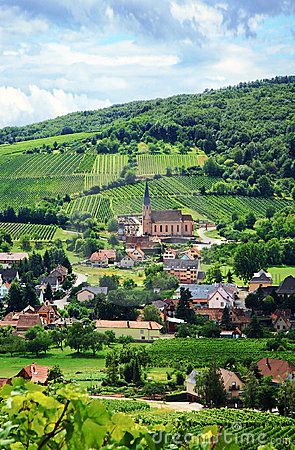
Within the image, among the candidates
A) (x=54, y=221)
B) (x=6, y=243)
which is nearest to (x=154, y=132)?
(x=54, y=221)

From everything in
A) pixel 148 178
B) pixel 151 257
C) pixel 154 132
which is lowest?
pixel 151 257

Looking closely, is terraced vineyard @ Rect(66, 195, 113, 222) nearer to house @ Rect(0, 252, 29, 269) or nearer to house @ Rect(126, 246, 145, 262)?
house @ Rect(126, 246, 145, 262)

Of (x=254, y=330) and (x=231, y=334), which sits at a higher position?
(x=254, y=330)

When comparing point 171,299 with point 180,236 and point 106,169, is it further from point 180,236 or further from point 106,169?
point 106,169

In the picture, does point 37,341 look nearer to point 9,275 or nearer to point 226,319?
point 226,319

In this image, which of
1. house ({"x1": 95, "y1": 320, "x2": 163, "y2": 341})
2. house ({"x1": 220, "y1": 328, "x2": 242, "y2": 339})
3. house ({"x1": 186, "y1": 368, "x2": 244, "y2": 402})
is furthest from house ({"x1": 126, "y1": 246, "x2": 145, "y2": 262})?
house ({"x1": 186, "y1": 368, "x2": 244, "y2": 402})

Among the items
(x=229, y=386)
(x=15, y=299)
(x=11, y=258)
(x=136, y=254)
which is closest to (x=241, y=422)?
(x=229, y=386)
